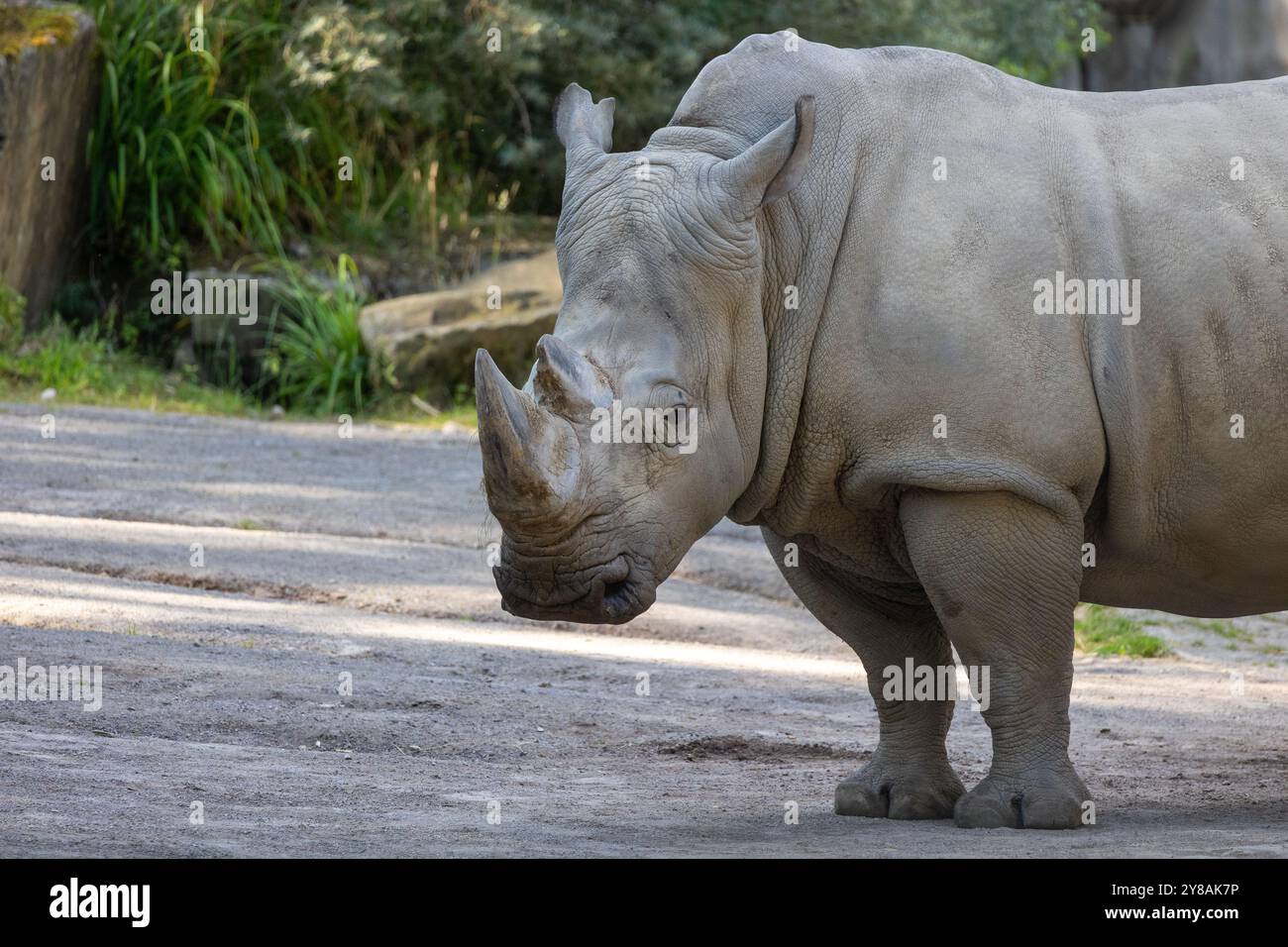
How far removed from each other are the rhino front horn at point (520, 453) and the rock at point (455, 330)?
454 inches

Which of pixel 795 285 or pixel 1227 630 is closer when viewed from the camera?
pixel 795 285

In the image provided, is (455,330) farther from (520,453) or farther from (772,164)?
(520,453)

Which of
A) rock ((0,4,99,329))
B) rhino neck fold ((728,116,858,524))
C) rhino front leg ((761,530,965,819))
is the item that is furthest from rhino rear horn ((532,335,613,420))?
rock ((0,4,99,329))

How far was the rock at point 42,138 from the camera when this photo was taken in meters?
15.8

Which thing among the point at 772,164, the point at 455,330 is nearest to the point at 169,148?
the point at 455,330

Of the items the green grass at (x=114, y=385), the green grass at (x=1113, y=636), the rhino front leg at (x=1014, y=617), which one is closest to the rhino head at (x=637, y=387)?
the rhino front leg at (x=1014, y=617)

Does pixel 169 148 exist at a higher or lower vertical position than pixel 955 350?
higher

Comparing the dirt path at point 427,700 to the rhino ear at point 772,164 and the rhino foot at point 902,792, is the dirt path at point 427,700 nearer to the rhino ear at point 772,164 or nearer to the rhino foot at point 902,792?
the rhino foot at point 902,792

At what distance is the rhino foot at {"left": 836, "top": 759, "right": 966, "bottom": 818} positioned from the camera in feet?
19.4

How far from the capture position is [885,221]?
17.3ft

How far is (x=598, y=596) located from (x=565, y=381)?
1.85 ft

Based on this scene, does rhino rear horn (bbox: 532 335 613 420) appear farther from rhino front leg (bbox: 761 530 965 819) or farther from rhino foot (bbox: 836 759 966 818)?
rhino foot (bbox: 836 759 966 818)

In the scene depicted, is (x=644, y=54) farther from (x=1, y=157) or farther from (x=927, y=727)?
(x=927, y=727)

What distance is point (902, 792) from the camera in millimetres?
5934
